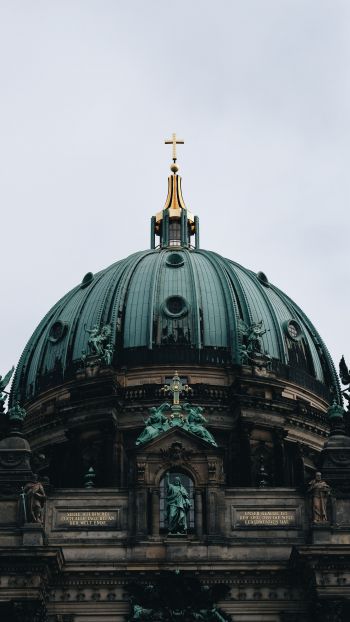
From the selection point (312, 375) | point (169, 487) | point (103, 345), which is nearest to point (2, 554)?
point (169, 487)

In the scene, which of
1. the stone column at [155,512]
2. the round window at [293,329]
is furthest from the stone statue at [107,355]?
the stone column at [155,512]

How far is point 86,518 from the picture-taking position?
60.8m

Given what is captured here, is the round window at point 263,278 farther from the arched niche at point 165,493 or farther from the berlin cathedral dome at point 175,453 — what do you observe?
the arched niche at point 165,493

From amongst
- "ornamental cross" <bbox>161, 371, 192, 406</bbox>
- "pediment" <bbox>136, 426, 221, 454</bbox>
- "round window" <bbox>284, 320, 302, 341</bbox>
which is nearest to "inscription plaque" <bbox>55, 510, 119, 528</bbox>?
"pediment" <bbox>136, 426, 221, 454</bbox>

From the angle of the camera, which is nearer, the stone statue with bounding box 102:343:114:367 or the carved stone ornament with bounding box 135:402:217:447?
the carved stone ornament with bounding box 135:402:217:447

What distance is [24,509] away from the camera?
59.4 m

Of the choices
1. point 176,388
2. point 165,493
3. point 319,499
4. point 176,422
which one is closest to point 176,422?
point 176,422

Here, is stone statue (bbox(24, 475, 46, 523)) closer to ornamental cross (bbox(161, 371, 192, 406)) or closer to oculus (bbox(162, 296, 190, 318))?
ornamental cross (bbox(161, 371, 192, 406))

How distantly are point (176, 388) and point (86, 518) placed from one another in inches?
275

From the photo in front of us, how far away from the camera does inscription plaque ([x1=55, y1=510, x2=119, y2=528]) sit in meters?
60.6

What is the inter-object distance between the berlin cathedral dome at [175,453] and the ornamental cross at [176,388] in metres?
0.13

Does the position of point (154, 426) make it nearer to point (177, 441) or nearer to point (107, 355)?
point (177, 441)

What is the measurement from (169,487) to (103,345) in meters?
13.5

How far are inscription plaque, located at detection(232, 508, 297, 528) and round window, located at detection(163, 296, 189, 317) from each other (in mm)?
15365
